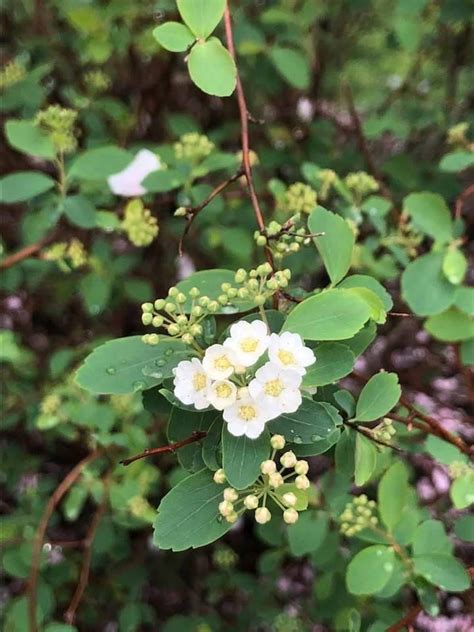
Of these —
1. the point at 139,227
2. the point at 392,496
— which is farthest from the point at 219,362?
the point at 139,227

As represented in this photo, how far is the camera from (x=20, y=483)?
5.38ft

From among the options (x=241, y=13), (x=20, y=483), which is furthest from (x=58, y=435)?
(x=241, y=13)

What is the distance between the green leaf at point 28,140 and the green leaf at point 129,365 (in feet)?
1.67

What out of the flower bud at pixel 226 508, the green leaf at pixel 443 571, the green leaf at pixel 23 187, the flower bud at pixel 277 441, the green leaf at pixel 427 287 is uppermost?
the flower bud at pixel 277 441

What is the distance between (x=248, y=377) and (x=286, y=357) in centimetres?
4

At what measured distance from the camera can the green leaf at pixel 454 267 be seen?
96cm

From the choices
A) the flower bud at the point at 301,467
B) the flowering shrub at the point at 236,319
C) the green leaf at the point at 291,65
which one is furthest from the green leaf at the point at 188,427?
the green leaf at the point at 291,65

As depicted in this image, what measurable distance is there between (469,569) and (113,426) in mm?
681

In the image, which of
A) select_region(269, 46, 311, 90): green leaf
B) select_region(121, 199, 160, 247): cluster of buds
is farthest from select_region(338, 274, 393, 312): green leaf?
select_region(269, 46, 311, 90): green leaf

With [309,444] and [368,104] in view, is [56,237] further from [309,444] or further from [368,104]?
[368,104]

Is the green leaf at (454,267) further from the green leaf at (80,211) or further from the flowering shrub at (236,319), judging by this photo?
the green leaf at (80,211)

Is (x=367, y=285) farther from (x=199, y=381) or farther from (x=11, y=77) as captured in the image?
(x=11, y=77)

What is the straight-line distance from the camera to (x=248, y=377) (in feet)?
1.91

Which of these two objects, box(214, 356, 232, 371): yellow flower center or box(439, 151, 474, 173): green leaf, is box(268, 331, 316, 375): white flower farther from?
box(439, 151, 474, 173): green leaf
